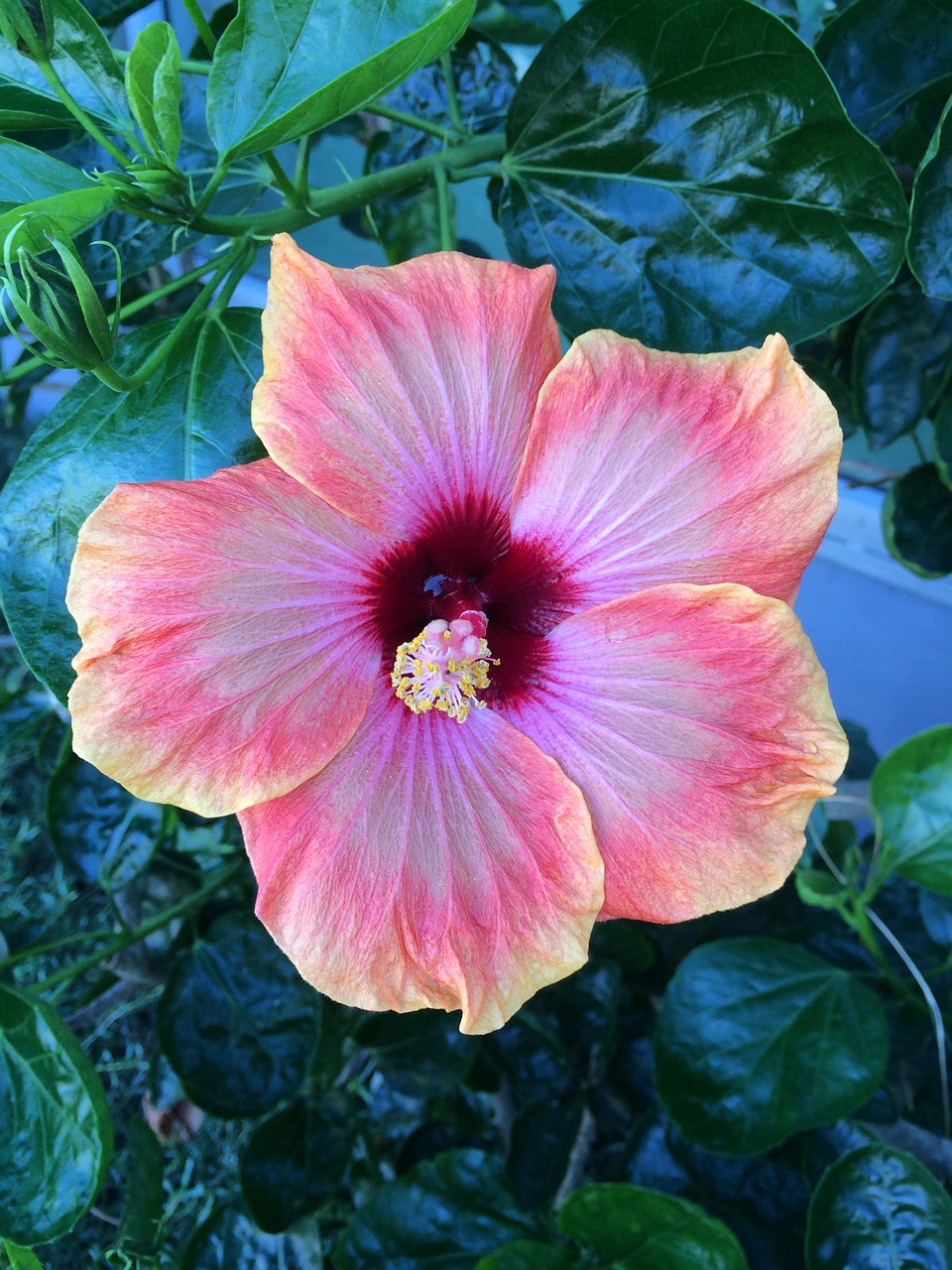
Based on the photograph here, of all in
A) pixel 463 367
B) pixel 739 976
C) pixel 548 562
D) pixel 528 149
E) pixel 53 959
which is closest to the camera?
pixel 463 367

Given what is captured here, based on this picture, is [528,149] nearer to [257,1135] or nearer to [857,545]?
[257,1135]

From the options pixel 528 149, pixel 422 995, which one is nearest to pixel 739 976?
pixel 422 995

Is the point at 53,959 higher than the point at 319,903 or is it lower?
lower

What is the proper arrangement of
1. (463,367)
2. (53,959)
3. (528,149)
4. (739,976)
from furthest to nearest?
1. (53,959)
2. (739,976)
3. (528,149)
4. (463,367)

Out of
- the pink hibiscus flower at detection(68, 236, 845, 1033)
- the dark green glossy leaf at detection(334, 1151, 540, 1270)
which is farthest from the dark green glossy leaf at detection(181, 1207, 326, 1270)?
the pink hibiscus flower at detection(68, 236, 845, 1033)

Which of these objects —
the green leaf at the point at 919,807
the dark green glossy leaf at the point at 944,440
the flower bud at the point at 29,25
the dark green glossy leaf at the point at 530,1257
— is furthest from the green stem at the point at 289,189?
the dark green glossy leaf at the point at 530,1257

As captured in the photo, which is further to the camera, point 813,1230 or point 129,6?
point 813,1230
